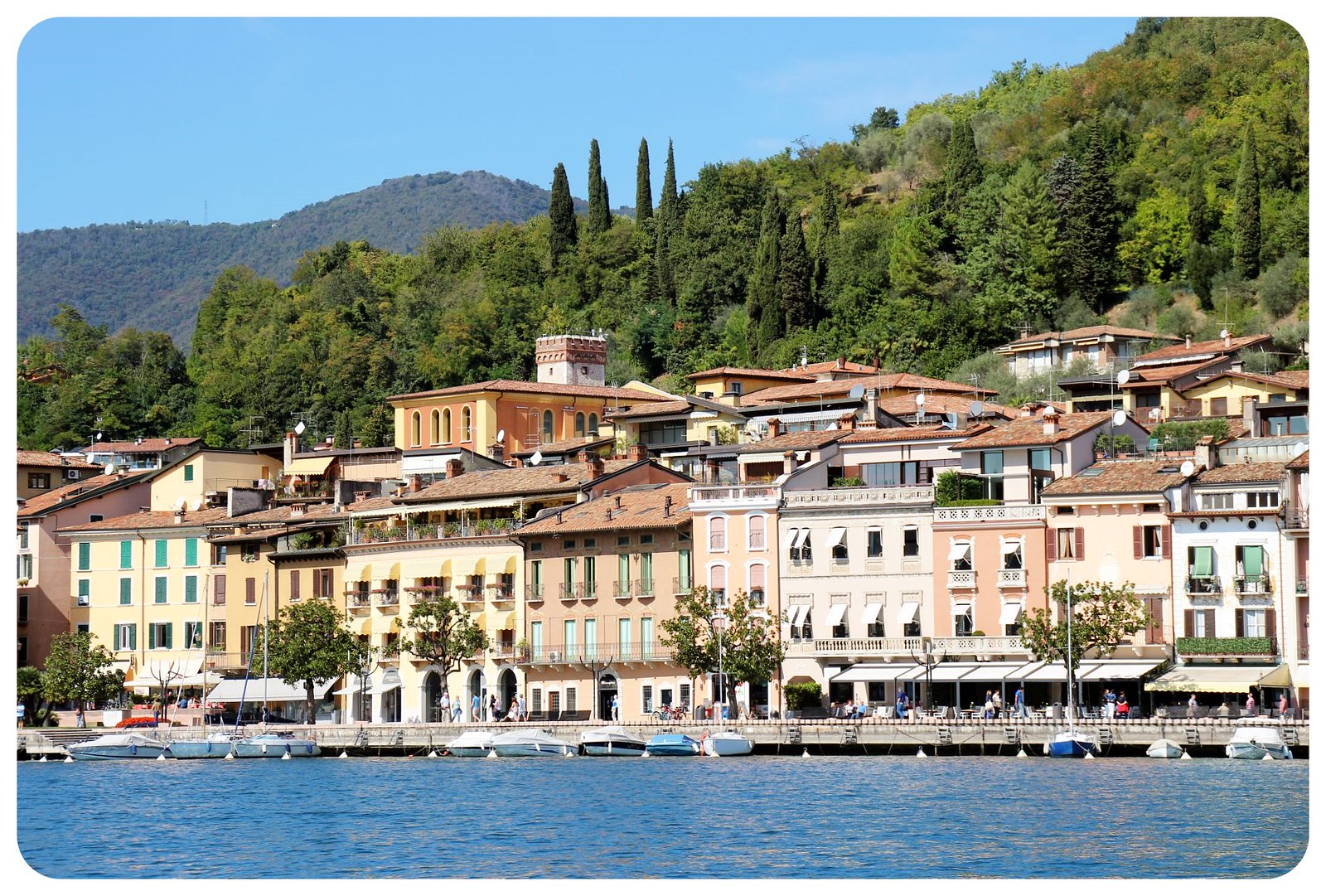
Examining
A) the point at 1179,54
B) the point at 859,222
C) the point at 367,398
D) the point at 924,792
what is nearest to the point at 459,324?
the point at 367,398

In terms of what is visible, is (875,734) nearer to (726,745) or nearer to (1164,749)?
(726,745)

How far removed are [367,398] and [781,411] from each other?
3840 centimetres

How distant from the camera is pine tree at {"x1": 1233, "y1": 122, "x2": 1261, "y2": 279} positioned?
8848 centimetres

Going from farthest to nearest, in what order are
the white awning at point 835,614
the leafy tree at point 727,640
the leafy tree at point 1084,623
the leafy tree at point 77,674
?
1. the leafy tree at point 77,674
2. the white awning at point 835,614
3. the leafy tree at point 727,640
4. the leafy tree at point 1084,623

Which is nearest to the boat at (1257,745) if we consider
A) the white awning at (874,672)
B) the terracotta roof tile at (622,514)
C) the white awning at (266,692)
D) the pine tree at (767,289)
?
the white awning at (874,672)

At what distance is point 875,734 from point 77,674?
1129 inches

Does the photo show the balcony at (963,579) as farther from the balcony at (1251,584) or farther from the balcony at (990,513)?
the balcony at (1251,584)

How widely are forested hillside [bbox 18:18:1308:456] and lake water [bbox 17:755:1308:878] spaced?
128ft

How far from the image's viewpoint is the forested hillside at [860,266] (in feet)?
310

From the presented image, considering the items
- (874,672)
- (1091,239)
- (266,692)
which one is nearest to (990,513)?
(874,672)

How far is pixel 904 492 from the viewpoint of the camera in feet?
206

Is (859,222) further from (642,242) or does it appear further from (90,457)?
(90,457)

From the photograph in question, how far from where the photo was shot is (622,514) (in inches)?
2628

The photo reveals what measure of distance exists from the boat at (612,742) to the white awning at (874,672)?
20.0ft
